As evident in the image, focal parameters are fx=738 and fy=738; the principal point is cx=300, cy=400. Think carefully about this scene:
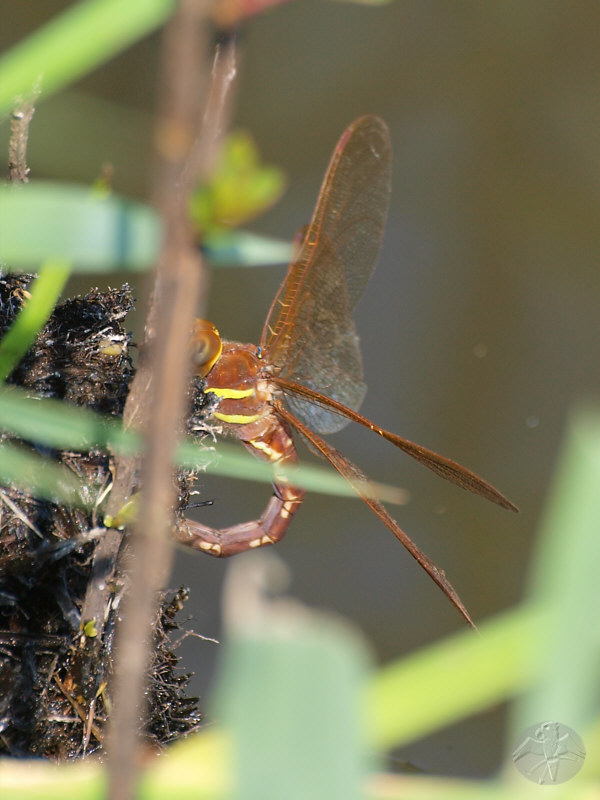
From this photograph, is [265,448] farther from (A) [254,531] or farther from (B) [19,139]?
(B) [19,139]

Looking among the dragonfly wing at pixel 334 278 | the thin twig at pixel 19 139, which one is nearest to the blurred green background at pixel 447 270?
the dragonfly wing at pixel 334 278

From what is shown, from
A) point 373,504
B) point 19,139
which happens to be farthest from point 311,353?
point 19,139

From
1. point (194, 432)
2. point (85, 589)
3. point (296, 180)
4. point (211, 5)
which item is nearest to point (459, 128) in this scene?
point (296, 180)

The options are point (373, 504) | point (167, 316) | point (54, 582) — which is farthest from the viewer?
point (373, 504)

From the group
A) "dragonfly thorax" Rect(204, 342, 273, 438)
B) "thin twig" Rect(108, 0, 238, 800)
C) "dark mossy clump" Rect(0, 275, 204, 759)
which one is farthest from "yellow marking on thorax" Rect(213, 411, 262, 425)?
"thin twig" Rect(108, 0, 238, 800)

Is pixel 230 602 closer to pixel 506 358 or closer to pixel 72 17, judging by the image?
pixel 72 17
